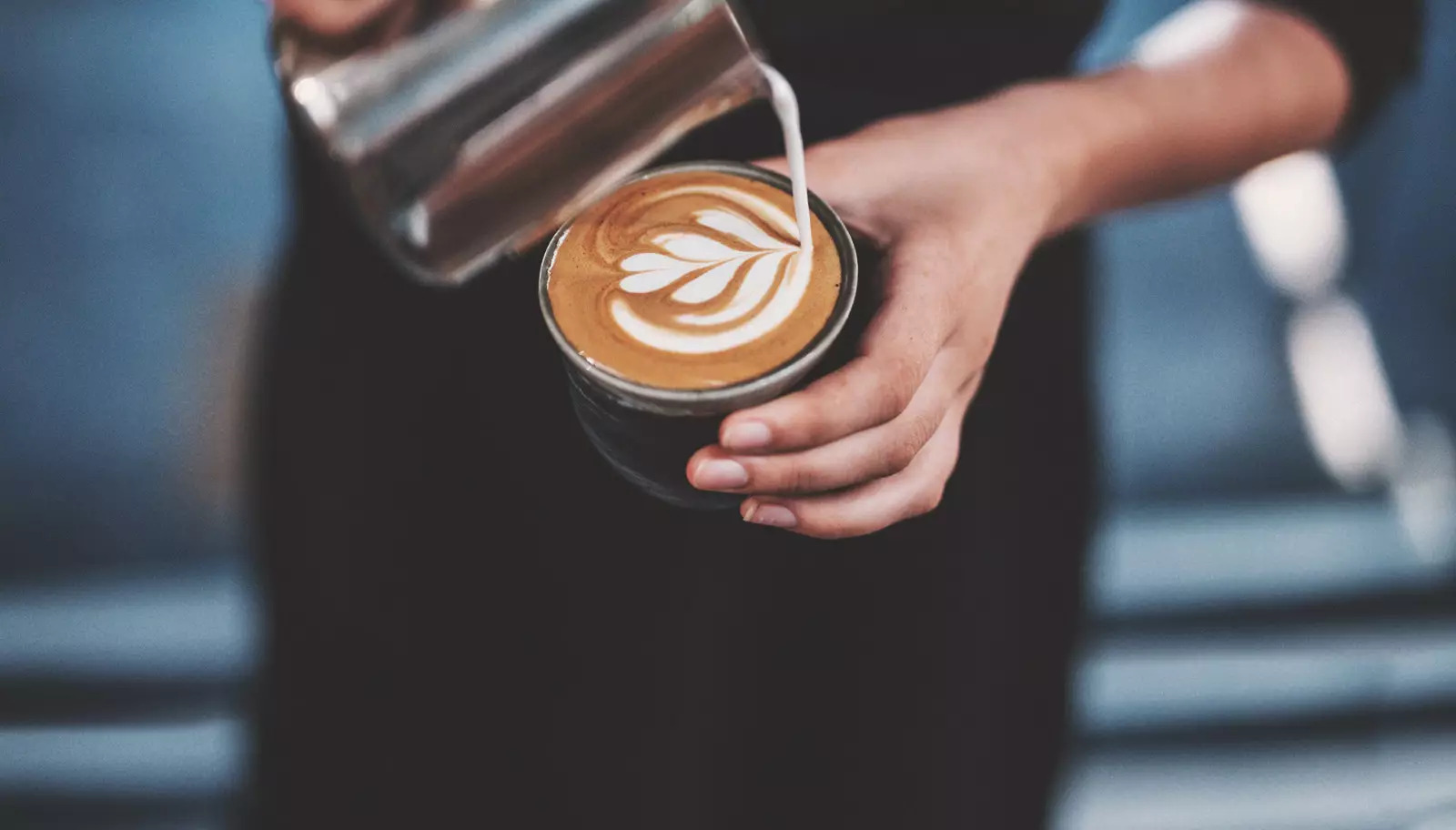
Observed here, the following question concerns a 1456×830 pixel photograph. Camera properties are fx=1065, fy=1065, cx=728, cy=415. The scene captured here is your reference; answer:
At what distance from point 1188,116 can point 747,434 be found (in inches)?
29.4

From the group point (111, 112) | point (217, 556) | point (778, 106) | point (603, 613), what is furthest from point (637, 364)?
point (111, 112)

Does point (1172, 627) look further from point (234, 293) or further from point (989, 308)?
point (234, 293)

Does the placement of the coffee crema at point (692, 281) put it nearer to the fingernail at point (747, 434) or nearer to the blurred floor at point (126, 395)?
the fingernail at point (747, 434)

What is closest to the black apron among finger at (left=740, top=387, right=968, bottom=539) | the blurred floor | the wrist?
the wrist

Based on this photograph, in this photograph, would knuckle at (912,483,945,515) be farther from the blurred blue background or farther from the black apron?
the blurred blue background

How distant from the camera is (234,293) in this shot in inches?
96.7

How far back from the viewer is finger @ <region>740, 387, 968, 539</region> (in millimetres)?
867

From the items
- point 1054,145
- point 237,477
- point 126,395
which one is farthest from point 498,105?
point 126,395

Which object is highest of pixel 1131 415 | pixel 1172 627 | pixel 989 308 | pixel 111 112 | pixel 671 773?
pixel 111 112

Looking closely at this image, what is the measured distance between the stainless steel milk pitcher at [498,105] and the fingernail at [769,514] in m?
0.28

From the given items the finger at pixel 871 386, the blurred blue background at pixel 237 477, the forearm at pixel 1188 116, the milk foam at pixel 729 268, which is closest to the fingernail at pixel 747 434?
the finger at pixel 871 386

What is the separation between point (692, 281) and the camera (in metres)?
0.93

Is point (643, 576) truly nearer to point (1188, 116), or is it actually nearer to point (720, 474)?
point (720, 474)

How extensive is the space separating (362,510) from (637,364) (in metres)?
0.54
